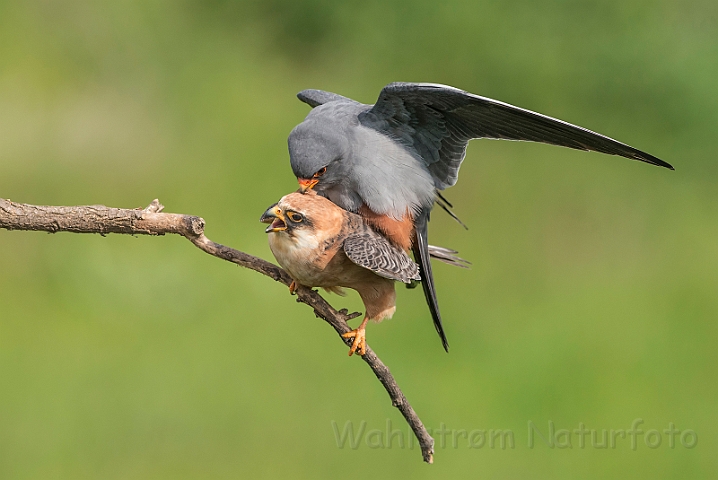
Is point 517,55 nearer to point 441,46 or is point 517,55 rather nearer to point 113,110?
point 441,46

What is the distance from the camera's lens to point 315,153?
4.17m

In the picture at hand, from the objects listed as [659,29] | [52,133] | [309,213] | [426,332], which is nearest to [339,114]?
[309,213]

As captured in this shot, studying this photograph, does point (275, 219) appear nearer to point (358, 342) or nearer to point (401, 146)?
point (358, 342)

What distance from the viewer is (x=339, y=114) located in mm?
4406

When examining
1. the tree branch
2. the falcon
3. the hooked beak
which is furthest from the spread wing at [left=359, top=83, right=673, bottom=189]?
the tree branch

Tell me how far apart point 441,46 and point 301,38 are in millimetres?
1786

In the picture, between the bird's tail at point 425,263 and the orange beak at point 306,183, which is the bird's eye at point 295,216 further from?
the bird's tail at point 425,263

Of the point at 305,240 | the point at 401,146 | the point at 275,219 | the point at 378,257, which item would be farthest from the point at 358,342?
the point at 401,146

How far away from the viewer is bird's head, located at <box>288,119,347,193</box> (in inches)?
165

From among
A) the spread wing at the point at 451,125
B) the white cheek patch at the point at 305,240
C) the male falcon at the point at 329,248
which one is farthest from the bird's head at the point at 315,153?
the white cheek patch at the point at 305,240

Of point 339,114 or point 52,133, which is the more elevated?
point 339,114

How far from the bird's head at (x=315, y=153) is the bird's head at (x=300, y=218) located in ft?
0.62

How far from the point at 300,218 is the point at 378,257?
14.3 inches

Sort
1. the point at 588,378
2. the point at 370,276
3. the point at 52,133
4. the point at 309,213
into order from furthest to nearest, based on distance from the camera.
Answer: the point at 52,133, the point at 588,378, the point at 370,276, the point at 309,213
